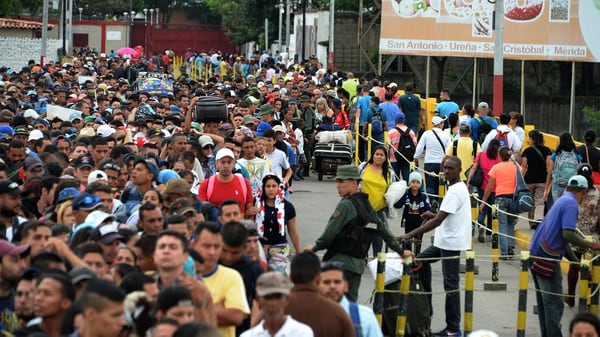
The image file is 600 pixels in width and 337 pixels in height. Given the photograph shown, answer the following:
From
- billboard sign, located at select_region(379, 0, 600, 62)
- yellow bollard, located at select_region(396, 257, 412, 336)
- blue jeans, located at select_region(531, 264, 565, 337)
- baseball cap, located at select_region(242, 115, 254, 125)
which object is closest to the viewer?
yellow bollard, located at select_region(396, 257, 412, 336)

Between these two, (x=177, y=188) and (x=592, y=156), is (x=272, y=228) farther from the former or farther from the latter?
(x=592, y=156)

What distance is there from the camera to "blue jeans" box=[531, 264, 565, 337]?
553 inches

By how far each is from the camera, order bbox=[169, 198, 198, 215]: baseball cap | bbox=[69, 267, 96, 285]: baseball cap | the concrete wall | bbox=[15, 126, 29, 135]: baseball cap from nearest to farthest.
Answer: bbox=[69, 267, 96, 285]: baseball cap
bbox=[169, 198, 198, 215]: baseball cap
bbox=[15, 126, 29, 135]: baseball cap
the concrete wall

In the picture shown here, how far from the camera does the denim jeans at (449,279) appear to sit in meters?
14.7

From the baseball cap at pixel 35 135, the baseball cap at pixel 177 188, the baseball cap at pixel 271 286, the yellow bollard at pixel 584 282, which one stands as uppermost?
the baseball cap at pixel 35 135

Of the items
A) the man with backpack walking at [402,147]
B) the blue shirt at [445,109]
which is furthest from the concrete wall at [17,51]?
the man with backpack walking at [402,147]

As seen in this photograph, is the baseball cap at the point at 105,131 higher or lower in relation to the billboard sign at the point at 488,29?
lower

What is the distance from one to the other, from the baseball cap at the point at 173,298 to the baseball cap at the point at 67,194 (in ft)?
17.1

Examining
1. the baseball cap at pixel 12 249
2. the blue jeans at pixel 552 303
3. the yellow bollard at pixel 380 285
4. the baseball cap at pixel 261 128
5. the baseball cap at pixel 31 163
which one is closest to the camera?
the baseball cap at pixel 12 249

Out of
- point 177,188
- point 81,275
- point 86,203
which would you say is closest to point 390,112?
point 177,188

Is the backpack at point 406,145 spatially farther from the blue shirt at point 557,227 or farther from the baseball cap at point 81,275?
the baseball cap at point 81,275

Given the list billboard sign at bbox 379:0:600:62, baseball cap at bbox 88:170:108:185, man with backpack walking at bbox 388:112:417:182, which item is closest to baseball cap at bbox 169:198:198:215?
baseball cap at bbox 88:170:108:185

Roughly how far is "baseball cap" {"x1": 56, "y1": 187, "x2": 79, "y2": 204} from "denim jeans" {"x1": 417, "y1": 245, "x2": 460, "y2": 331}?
3.63 m

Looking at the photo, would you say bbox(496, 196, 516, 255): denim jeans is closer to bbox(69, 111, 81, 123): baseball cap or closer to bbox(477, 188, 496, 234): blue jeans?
bbox(477, 188, 496, 234): blue jeans
